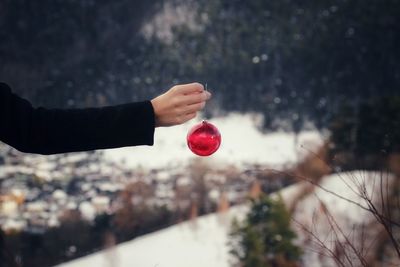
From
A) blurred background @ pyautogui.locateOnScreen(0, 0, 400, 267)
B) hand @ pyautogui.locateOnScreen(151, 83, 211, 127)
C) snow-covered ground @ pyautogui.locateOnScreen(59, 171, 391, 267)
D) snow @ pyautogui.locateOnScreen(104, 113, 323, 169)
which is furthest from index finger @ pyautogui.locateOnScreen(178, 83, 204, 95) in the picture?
snow @ pyautogui.locateOnScreen(104, 113, 323, 169)

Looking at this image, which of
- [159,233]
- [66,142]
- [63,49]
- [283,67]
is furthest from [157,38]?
[66,142]

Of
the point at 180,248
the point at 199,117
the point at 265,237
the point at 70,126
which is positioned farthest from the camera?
the point at 199,117

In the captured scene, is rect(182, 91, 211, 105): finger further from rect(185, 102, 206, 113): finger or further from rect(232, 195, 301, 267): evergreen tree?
rect(232, 195, 301, 267): evergreen tree

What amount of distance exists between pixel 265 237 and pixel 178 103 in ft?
13.0

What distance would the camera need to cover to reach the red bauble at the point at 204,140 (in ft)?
1.99

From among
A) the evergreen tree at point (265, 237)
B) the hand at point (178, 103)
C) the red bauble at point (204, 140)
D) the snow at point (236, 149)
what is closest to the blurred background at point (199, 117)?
the snow at point (236, 149)

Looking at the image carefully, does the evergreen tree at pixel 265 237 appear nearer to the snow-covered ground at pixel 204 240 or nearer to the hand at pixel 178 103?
the snow-covered ground at pixel 204 240

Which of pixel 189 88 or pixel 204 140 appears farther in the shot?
pixel 204 140

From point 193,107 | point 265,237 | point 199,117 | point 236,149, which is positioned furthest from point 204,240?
point 193,107

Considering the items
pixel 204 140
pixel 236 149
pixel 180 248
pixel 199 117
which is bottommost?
pixel 180 248

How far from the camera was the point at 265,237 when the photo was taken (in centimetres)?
424

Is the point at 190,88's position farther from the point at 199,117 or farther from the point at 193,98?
the point at 199,117

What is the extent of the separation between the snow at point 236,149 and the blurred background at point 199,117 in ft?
0.05

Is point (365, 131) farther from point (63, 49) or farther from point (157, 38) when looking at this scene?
point (63, 49)
